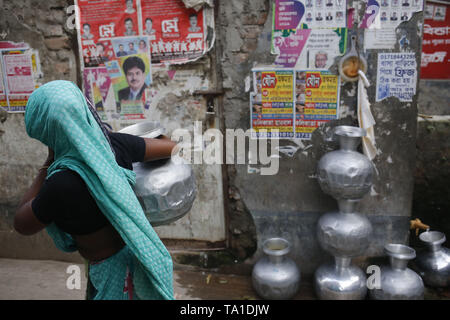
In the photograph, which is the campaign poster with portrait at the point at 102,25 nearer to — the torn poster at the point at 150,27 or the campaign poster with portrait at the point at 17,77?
the torn poster at the point at 150,27

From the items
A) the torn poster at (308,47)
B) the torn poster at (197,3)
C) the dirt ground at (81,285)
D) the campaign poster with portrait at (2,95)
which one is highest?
the torn poster at (197,3)

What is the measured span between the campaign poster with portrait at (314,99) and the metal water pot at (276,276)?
1108mm

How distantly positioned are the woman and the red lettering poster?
6.14 m

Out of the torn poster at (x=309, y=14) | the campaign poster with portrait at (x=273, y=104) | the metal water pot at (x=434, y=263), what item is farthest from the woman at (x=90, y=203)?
the metal water pot at (x=434, y=263)

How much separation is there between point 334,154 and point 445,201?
1.90 meters

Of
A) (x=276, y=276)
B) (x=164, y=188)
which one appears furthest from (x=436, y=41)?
(x=164, y=188)

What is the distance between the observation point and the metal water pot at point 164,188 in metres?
1.63

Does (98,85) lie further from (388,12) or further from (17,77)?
(388,12)

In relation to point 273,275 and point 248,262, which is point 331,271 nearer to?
point 273,275

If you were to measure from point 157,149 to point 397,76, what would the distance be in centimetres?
224

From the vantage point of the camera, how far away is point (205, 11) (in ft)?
10.4

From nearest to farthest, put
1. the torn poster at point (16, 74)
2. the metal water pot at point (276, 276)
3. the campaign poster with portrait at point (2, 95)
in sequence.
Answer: the metal water pot at point (276, 276) < the torn poster at point (16, 74) < the campaign poster with portrait at point (2, 95)
